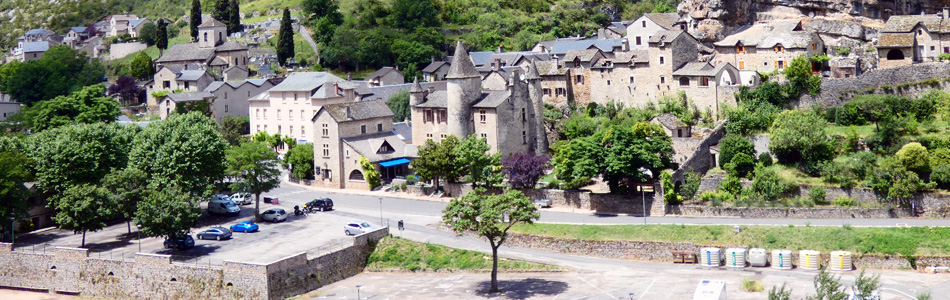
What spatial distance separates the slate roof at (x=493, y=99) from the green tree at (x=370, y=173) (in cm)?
892

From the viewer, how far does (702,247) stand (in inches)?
2036

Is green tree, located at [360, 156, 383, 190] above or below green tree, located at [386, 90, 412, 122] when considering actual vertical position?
below

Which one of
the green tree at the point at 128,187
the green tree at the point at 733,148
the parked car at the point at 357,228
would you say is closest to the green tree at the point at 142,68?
the green tree at the point at 128,187

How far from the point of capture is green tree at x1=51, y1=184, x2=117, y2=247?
5534 cm

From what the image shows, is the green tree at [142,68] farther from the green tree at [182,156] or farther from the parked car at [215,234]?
the parked car at [215,234]

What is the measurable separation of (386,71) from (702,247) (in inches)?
2148

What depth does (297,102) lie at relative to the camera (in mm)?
84312

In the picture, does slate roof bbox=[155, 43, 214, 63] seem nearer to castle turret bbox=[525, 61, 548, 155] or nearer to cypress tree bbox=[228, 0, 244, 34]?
cypress tree bbox=[228, 0, 244, 34]

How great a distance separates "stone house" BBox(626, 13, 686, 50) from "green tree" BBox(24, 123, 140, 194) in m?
46.1

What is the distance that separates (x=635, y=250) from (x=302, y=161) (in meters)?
31.5

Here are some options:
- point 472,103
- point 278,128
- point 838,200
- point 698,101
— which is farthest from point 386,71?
point 838,200

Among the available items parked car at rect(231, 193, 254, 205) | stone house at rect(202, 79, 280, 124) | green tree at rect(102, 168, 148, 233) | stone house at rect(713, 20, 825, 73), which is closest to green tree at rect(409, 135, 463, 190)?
parked car at rect(231, 193, 254, 205)

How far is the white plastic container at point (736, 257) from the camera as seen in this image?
50.2 meters

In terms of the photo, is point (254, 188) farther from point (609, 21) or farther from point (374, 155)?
point (609, 21)
